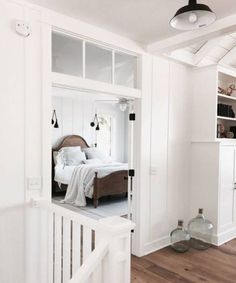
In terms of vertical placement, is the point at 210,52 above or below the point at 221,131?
above

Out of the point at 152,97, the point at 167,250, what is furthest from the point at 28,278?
the point at 152,97

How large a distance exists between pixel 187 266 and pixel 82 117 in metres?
5.23

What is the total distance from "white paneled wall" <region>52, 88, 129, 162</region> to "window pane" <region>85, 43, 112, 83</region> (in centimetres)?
360

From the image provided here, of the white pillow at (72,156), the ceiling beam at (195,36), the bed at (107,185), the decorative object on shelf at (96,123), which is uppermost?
the ceiling beam at (195,36)

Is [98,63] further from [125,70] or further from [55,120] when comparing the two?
[55,120]

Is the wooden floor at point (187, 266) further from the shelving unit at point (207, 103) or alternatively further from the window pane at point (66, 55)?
the window pane at point (66, 55)

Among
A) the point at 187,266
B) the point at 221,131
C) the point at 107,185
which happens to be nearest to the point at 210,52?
the point at 221,131

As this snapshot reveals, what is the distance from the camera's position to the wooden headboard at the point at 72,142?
693 cm

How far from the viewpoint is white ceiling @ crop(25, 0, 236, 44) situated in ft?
7.48

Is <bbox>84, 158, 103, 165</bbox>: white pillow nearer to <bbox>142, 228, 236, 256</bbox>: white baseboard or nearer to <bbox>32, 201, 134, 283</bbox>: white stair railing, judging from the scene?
<bbox>142, 228, 236, 256</bbox>: white baseboard

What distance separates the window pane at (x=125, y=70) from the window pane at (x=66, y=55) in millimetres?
561

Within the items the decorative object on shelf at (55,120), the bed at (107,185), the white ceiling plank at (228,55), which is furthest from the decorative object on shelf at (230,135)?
the decorative object on shelf at (55,120)

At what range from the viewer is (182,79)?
3791mm

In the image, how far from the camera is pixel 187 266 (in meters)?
3.04
